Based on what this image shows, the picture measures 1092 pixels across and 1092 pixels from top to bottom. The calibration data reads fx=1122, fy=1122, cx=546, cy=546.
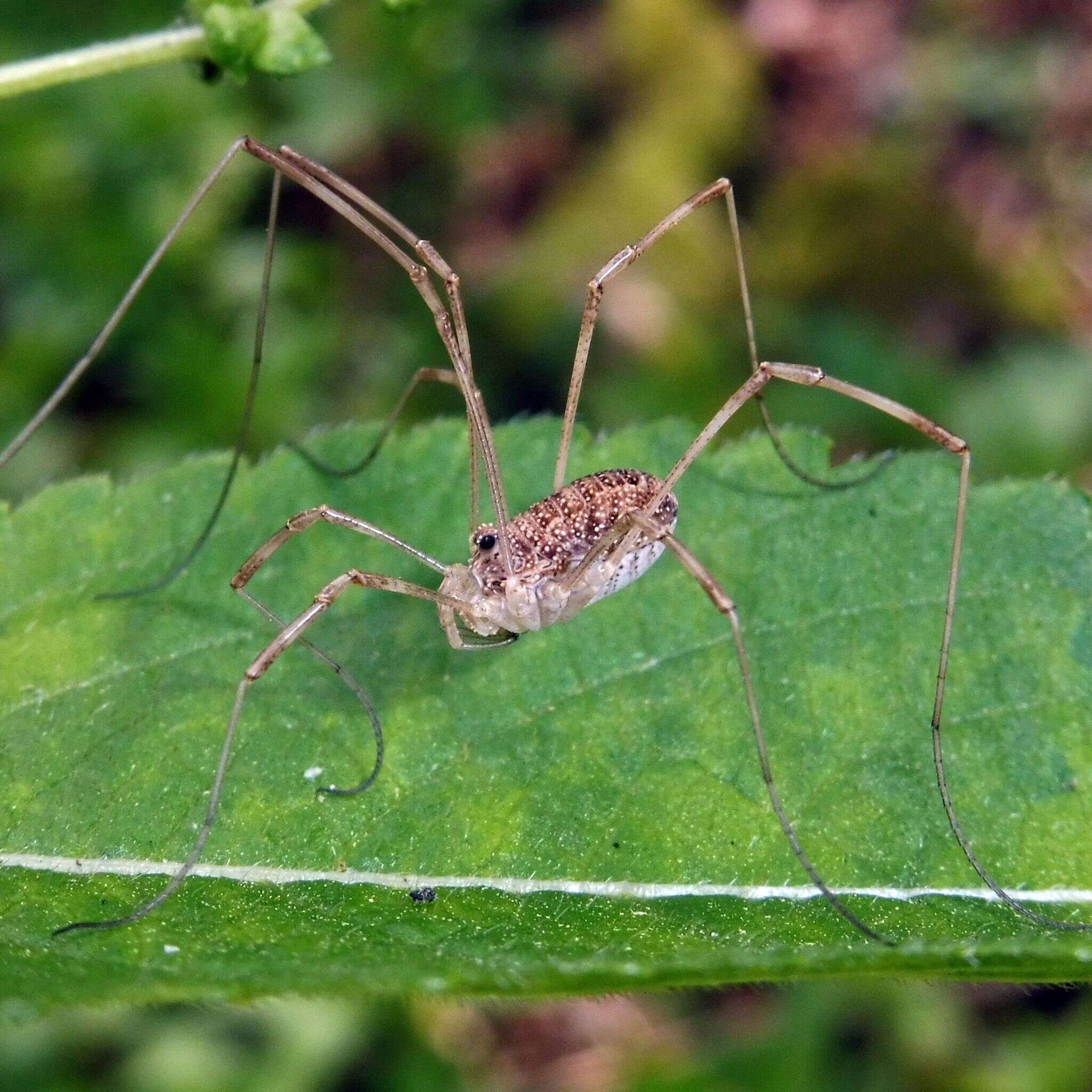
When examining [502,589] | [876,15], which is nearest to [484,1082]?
[502,589]

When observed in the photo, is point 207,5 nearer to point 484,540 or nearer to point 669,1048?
point 484,540

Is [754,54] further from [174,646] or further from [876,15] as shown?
[174,646]

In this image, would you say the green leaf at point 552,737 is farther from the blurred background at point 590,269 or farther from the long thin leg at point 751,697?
the blurred background at point 590,269

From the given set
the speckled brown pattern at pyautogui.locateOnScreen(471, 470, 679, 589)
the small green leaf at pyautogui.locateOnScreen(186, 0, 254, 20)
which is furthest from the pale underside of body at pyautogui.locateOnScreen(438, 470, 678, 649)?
the small green leaf at pyautogui.locateOnScreen(186, 0, 254, 20)

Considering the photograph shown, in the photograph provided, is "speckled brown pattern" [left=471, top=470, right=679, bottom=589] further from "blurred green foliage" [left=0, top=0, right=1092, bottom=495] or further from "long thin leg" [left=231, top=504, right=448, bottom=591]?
"blurred green foliage" [left=0, top=0, right=1092, bottom=495]

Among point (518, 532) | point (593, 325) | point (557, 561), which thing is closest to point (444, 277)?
point (593, 325)
